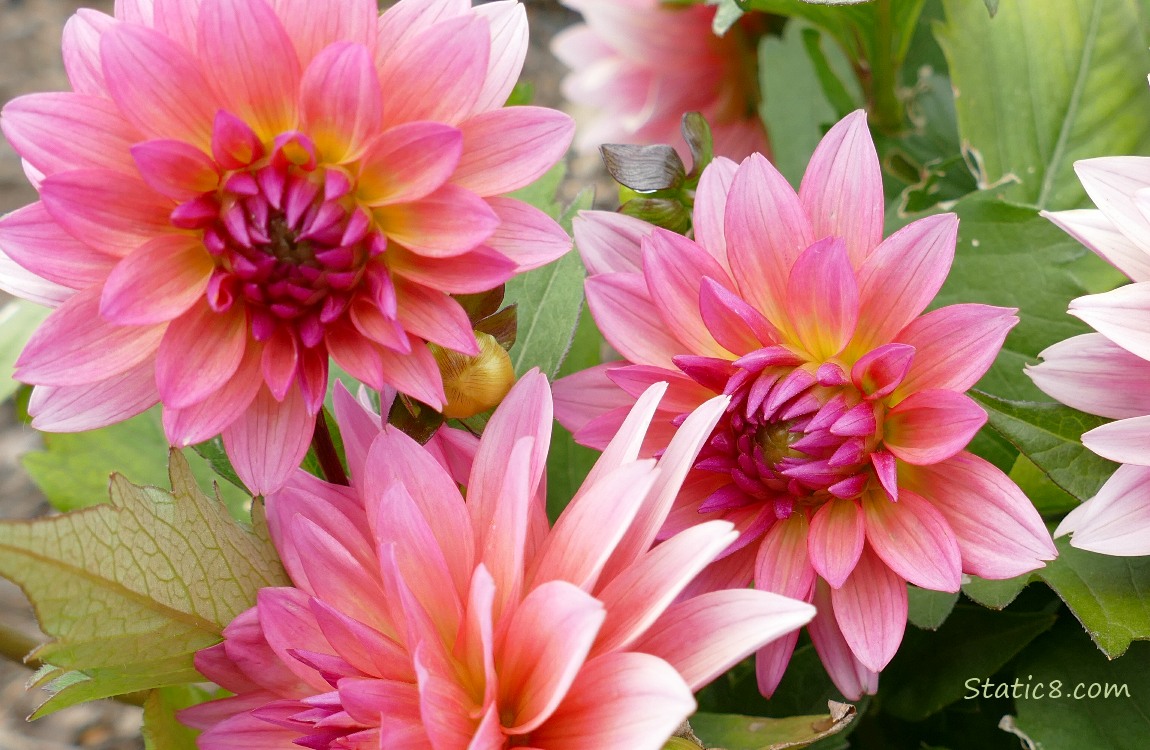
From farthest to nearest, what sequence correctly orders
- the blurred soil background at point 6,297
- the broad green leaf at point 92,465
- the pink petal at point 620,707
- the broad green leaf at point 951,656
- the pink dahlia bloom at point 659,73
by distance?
the blurred soil background at point 6,297
the pink dahlia bloom at point 659,73
the broad green leaf at point 92,465
the broad green leaf at point 951,656
the pink petal at point 620,707

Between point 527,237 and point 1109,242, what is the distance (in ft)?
0.74

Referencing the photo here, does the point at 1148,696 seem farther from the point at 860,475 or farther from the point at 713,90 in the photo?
the point at 713,90

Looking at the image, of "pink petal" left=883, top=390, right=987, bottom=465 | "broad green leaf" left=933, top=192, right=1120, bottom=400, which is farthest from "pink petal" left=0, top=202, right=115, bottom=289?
"broad green leaf" left=933, top=192, right=1120, bottom=400

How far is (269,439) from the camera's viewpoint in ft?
1.29

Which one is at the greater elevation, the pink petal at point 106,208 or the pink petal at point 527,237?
the pink petal at point 106,208

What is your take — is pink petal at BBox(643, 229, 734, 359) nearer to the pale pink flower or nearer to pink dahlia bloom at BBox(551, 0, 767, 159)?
the pale pink flower

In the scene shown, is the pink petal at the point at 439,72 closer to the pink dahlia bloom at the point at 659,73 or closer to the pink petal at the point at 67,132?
the pink petal at the point at 67,132

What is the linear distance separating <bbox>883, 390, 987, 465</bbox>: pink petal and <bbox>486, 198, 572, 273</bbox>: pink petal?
0.15 metres

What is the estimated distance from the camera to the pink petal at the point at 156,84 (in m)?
0.36

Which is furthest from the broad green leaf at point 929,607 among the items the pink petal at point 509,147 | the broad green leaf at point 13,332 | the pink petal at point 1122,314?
the broad green leaf at point 13,332

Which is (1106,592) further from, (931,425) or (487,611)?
(487,611)

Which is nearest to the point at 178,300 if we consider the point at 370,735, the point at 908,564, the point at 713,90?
the point at 370,735

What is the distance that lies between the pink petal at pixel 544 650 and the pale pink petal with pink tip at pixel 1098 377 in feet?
0.68

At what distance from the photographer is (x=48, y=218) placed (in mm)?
375
